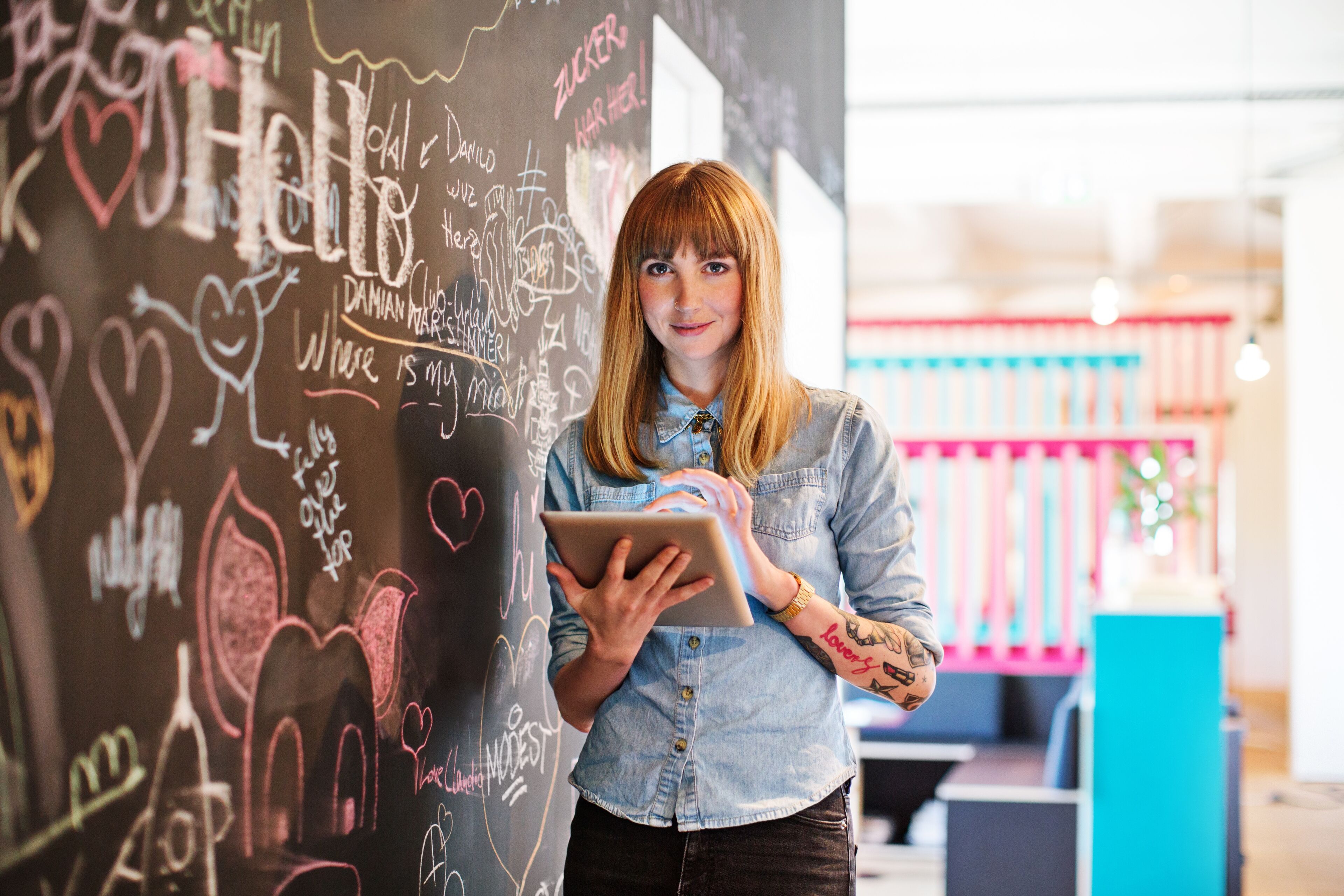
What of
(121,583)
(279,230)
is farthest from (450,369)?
(121,583)

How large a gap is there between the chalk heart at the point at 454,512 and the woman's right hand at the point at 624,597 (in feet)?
0.78

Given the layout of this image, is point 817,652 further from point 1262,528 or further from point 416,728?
point 1262,528

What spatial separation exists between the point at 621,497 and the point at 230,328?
0.52 m

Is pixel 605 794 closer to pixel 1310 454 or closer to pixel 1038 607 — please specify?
pixel 1038 607

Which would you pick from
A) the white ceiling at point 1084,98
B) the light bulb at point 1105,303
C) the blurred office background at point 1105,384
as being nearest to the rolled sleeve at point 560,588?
the blurred office background at point 1105,384

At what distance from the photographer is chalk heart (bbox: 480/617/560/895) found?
1.72 metres

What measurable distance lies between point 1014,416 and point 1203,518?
424 centimetres

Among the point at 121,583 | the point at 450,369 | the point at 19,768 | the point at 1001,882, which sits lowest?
the point at 1001,882

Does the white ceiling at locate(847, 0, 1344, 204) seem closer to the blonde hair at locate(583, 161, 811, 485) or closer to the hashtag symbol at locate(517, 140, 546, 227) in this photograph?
the hashtag symbol at locate(517, 140, 546, 227)

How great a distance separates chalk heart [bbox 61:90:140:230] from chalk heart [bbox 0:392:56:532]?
Result: 0.55 ft

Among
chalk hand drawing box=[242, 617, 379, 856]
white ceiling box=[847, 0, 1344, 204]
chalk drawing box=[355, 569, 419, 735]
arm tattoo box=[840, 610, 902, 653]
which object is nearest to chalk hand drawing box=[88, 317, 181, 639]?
chalk hand drawing box=[242, 617, 379, 856]

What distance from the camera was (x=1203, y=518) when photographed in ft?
19.2

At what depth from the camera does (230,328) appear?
1105 millimetres

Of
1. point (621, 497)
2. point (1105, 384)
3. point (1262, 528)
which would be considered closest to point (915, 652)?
point (621, 497)
